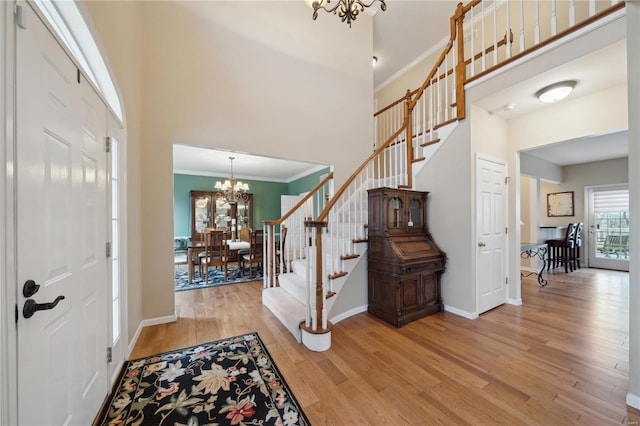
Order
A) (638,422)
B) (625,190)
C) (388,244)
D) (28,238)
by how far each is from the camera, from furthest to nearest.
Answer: (625,190) < (388,244) < (638,422) < (28,238)

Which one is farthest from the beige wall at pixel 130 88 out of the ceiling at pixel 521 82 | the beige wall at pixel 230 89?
the ceiling at pixel 521 82

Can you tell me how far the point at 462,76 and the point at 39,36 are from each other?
12.7 feet

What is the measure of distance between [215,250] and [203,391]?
3431 millimetres

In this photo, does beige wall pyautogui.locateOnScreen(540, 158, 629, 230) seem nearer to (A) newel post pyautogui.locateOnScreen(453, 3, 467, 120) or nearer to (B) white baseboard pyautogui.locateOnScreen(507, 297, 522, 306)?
(B) white baseboard pyautogui.locateOnScreen(507, 297, 522, 306)

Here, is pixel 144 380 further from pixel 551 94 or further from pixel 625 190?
pixel 625 190

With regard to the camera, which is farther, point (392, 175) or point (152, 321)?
point (392, 175)

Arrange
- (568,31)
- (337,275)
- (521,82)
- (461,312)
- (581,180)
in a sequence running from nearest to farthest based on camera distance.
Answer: (568,31)
(521,82)
(337,275)
(461,312)
(581,180)

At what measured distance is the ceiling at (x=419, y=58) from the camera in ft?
8.15

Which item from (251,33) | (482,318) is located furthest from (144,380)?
(251,33)

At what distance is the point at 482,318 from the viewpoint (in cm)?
302

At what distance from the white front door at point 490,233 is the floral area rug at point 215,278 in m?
3.94

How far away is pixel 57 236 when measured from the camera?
1144mm

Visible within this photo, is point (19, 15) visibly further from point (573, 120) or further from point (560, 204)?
point (560, 204)

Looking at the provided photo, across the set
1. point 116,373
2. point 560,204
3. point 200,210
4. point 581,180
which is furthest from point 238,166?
point 581,180
